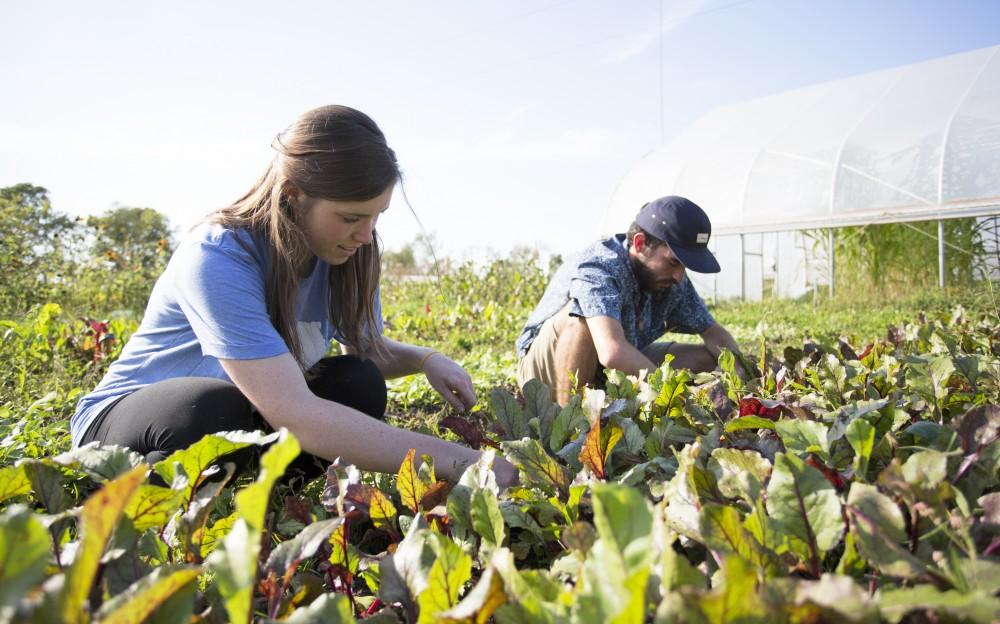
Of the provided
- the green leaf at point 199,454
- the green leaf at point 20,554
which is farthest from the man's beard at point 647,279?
the green leaf at point 20,554

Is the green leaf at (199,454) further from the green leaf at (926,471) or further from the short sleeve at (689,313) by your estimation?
the short sleeve at (689,313)

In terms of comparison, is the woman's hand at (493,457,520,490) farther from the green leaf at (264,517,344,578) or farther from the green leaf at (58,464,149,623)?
the green leaf at (58,464,149,623)

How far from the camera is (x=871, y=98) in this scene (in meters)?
12.8

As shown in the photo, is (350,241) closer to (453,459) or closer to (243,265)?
(243,265)

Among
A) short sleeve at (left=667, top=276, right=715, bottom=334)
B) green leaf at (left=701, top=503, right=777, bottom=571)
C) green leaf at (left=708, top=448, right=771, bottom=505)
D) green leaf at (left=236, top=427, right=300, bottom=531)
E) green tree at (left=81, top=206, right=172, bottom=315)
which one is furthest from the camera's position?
green tree at (left=81, top=206, right=172, bottom=315)

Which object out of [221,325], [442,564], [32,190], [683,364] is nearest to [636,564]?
[442,564]

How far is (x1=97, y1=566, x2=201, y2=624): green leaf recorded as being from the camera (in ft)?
2.07

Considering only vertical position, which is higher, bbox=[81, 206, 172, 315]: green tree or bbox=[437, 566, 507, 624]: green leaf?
bbox=[437, 566, 507, 624]: green leaf

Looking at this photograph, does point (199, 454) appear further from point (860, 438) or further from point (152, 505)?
point (860, 438)

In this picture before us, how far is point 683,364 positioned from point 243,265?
2689mm

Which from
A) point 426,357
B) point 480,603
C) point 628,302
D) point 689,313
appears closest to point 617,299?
point 628,302

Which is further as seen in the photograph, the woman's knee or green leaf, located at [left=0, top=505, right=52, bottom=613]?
the woman's knee

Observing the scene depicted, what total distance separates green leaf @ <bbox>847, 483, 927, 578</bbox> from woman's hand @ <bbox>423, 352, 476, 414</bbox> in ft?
5.74

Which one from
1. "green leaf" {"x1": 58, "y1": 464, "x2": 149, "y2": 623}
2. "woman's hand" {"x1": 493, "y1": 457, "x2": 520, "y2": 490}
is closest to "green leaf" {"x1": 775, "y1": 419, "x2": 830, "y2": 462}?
"woman's hand" {"x1": 493, "y1": 457, "x2": 520, "y2": 490}
